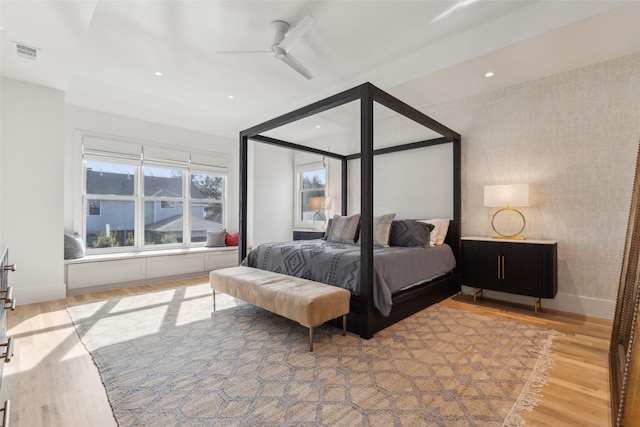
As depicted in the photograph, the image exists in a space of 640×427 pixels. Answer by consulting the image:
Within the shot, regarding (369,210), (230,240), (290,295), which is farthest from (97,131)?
(369,210)

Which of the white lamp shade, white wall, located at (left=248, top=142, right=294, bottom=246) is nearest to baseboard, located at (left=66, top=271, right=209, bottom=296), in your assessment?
white wall, located at (left=248, top=142, right=294, bottom=246)

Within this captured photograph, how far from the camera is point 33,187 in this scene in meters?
3.58

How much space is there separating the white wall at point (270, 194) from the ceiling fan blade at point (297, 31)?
351cm

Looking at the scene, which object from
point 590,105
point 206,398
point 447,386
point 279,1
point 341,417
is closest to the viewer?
point 341,417

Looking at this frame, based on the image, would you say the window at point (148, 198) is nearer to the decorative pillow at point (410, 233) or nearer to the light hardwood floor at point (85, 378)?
the light hardwood floor at point (85, 378)

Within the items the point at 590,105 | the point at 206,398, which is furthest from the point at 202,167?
the point at 590,105

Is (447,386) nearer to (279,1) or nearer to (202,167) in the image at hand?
(279,1)

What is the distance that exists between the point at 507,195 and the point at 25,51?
17.0 feet

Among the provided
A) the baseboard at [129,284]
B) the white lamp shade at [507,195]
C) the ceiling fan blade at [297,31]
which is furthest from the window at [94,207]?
the white lamp shade at [507,195]

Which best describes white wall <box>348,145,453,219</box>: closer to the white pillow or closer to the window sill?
the white pillow

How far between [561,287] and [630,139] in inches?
64.7

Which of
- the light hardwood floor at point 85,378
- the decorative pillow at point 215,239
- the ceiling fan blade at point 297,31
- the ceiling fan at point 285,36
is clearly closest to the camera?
the light hardwood floor at point 85,378

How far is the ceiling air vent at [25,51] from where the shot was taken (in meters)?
2.79

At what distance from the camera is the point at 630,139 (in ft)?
9.63
